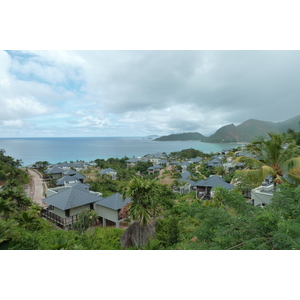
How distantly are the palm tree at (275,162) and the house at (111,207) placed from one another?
596 centimetres

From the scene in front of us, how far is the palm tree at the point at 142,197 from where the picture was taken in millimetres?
5258

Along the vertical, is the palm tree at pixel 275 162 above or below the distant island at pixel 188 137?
below

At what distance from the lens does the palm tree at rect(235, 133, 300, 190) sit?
17.1 feet

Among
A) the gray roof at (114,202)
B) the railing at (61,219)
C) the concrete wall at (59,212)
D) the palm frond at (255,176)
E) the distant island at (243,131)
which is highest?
the distant island at (243,131)

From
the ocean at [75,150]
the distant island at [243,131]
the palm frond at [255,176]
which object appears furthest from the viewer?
the ocean at [75,150]

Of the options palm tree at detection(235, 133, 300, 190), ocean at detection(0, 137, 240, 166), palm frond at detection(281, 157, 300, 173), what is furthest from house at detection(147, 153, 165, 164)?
palm frond at detection(281, 157, 300, 173)

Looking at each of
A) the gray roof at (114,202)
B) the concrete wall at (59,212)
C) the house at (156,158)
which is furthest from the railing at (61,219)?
the house at (156,158)

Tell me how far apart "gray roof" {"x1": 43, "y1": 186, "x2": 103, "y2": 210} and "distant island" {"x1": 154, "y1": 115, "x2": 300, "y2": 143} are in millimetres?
8399

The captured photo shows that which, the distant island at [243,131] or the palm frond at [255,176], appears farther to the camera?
the distant island at [243,131]

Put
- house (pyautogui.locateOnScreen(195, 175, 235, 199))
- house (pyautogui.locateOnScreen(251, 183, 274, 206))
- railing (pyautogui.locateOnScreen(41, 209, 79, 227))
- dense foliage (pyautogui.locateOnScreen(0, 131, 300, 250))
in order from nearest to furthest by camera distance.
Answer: dense foliage (pyautogui.locateOnScreen(0, 131, 300, 250)) < house (pyautogui.locateOnScreen(251, 183, 274, 206)) < railing (pyautogui.locateOnScreen(41, 209, 79, 227)) < house (pyautogui.locateOnScreen(195, 175, 235, 199))

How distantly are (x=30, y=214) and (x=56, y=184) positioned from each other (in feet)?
36.4

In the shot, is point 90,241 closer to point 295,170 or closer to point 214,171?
point 295,170

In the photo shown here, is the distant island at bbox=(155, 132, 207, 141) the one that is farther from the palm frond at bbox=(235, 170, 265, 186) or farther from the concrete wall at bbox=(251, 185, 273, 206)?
the palm frond at bbox=(235, 170, 265, 186)

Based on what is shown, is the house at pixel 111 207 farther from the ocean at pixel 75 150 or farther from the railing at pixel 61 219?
the ocean at pixel 75 150
